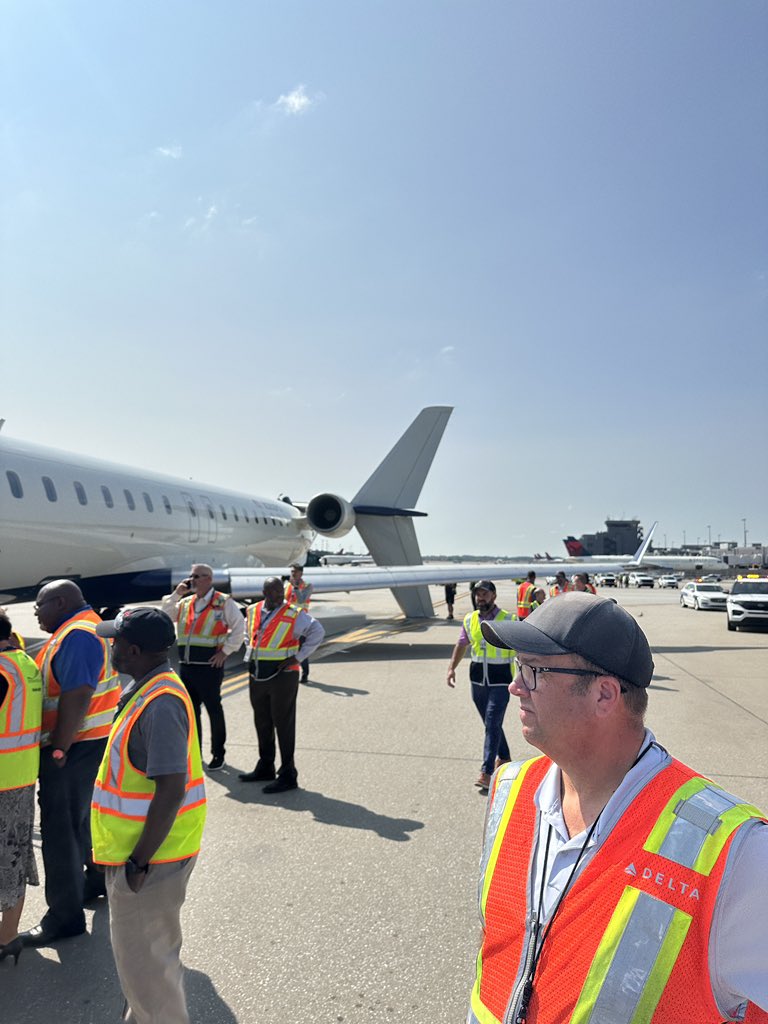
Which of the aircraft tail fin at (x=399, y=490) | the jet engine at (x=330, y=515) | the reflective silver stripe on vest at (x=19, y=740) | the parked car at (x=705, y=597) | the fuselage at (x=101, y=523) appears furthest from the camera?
the parked car at (x=705, y=597)

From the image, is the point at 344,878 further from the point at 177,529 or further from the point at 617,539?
the point at 617,539

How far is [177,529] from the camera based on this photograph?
1455 centimetres

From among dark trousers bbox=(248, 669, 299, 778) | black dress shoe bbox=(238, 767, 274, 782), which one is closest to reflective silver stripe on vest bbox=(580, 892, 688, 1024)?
dark trousers bbox=(248, 669, 299, 778)

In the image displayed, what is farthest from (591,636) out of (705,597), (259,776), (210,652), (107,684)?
(705,597)

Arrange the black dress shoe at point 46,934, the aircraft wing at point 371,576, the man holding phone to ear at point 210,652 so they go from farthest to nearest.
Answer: the aircraft wing at point 371,576 < the man holding phone to ear at point 210,652 < the black dress shoe at point 46,934

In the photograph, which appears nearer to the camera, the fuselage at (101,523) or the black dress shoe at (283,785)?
the black dress shoe at (283,785)

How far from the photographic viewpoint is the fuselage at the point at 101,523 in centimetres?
1040

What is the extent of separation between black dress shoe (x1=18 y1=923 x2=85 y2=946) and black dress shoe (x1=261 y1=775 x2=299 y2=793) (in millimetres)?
2267

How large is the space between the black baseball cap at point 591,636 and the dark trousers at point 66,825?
3234mm

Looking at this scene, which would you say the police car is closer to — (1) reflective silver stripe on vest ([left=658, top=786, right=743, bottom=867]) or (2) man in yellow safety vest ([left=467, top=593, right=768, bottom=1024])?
(2) man in yellow safety vest ([left=467, top=593, right=768, bottom=1024])

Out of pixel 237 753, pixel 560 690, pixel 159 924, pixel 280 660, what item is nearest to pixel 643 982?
pixel 560 690

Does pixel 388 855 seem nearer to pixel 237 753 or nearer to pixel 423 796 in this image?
pixel 423 796

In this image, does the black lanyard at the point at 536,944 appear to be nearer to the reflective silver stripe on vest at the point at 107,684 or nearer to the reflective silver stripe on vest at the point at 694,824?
the reflective silver stripe on vest at the point at 694,824

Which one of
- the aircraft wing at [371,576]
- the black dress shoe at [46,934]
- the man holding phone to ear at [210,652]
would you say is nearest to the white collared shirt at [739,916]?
the black dress shoe at [46,934]
